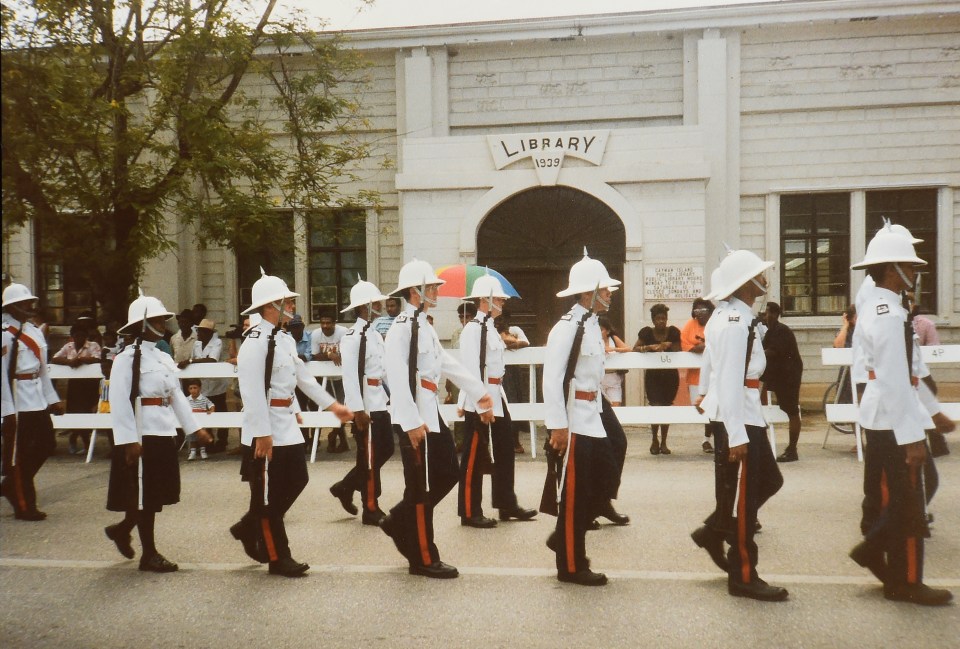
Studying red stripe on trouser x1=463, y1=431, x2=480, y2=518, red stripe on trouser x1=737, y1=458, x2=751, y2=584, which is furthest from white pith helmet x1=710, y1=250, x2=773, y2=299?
red stripe on trouser x1=463, y1=431, x2=480, y2=518

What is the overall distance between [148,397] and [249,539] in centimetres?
118

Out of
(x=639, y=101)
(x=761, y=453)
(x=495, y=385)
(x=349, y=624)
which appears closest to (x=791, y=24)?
(x=639, y=101)

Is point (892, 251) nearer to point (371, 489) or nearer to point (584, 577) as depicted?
point (584, 577)

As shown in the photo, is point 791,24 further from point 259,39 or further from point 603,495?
point 603,495

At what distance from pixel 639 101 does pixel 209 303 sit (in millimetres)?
9241

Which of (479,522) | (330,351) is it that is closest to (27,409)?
(479,522)

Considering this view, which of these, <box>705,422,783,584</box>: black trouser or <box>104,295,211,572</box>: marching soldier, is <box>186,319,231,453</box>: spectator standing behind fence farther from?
<box>705,422,783,584</box>: black trouser

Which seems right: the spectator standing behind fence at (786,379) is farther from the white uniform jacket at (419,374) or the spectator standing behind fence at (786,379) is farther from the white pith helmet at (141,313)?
the white pith helmet at (141,313)

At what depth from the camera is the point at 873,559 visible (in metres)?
4.95

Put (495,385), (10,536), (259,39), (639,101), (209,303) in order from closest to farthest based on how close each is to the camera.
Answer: (10,536) < (495,385) < (259,39) < (639,101) < (209,303)

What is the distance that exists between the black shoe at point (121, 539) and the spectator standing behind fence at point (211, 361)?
5.39m

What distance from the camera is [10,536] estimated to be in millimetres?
7098

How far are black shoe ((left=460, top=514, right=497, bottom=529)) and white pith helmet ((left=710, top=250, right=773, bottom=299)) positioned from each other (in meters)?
2.84

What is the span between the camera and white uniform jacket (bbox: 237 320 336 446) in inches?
221
